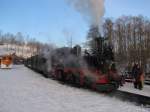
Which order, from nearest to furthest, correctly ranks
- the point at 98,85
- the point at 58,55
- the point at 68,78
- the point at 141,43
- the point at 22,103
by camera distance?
the point at 22,103
the point at 98,85
the point at 68,78
the point at 58,55
the point at 141,43

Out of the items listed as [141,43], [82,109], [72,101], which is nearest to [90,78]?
[72,101]

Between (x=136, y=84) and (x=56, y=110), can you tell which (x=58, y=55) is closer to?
(x=136, y=84)

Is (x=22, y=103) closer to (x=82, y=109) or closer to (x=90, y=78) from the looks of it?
(x=82, y=109)

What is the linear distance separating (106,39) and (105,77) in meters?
2.41

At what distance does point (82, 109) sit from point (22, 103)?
9.04 ft

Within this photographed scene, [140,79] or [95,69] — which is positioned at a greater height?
[95,69]

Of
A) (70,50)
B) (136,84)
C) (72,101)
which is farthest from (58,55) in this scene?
(72,101)

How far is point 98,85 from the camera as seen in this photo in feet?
64.8

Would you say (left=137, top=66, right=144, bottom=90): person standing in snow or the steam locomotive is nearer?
the steam locomotive

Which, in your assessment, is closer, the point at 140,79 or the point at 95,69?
the point at 95,69

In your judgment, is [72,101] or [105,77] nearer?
[72,101]

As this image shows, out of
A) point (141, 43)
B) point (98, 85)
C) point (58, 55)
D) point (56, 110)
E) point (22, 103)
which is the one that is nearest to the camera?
point (56, 110)

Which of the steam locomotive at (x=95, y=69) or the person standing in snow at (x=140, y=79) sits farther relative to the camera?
the person standing in snow at (x=140, y=79)

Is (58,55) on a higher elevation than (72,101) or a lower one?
higher
